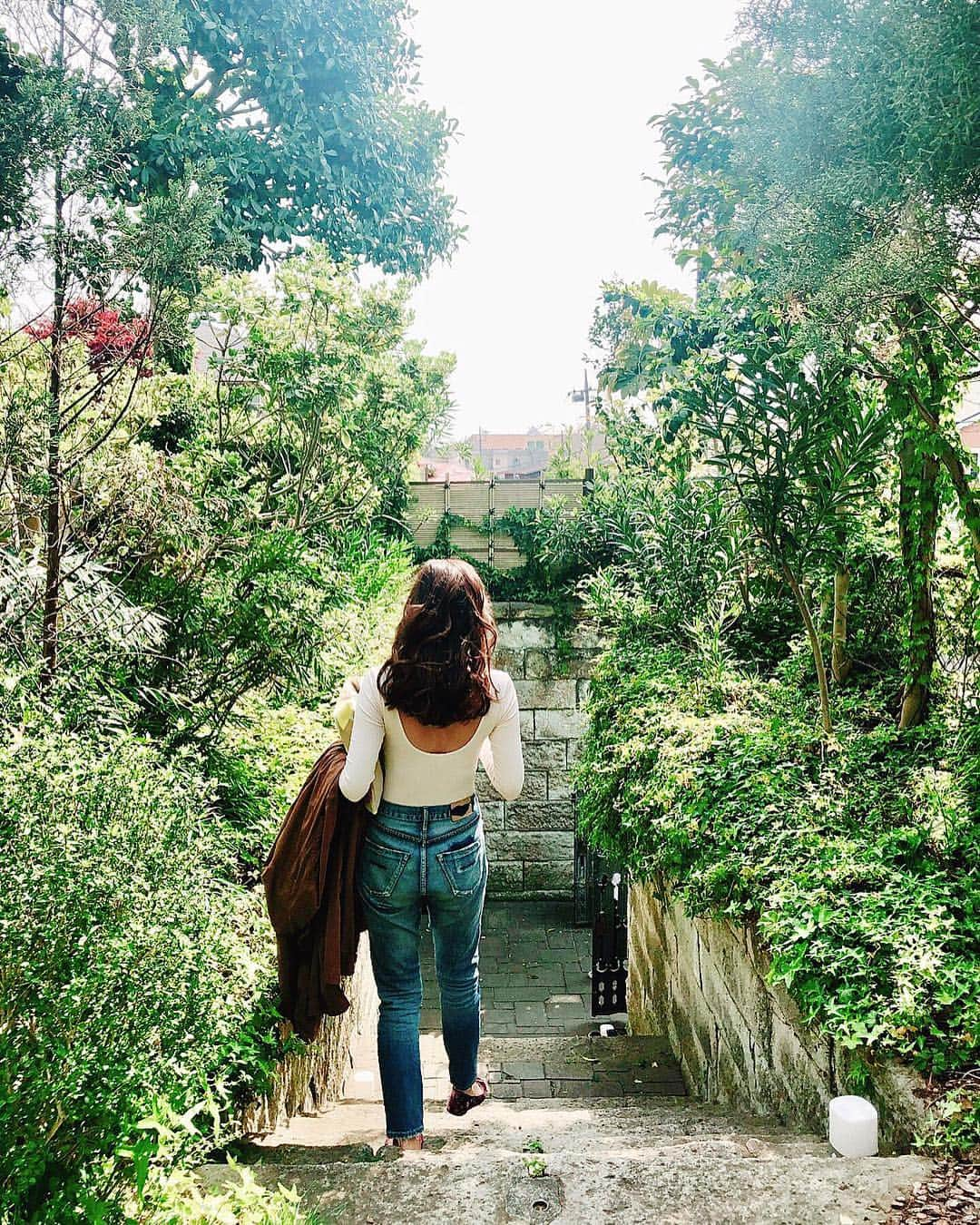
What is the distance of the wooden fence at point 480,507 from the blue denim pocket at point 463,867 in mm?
6736

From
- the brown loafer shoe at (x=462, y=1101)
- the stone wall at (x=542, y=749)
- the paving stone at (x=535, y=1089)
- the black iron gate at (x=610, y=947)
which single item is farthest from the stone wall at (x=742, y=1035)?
the stone wall at (x=542, y=749)

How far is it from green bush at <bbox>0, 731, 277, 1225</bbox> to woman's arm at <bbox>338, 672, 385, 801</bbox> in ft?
1.35

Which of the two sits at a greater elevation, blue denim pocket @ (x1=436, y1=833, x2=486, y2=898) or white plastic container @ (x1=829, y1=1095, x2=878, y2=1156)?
blue denim pocket @ (x1=436, y1=833, x2=486, y2=898)

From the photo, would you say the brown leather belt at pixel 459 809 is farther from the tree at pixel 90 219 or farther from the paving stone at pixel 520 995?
the paving stone at pixel 520 995

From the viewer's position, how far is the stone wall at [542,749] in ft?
29.7

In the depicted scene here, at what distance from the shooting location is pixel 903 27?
2.08 metres

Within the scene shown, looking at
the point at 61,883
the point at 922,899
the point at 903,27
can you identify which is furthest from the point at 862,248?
the point at 61,883

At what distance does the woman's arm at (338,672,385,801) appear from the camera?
2.31m

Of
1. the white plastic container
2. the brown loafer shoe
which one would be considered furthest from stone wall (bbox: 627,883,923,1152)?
the brown loafer shoe

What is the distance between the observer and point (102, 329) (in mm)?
3684

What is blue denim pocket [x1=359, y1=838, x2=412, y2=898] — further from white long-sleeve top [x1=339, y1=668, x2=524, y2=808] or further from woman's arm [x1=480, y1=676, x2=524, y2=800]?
woman's arm [x1=480, y1=676, x2=524, y2=800]

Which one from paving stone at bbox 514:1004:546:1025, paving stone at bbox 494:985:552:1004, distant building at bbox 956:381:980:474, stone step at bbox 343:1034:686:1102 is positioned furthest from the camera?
paving stone at bbox 494:985:552:1004

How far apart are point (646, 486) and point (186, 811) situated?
472 cm

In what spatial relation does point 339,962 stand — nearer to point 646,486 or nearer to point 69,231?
point 69,231
